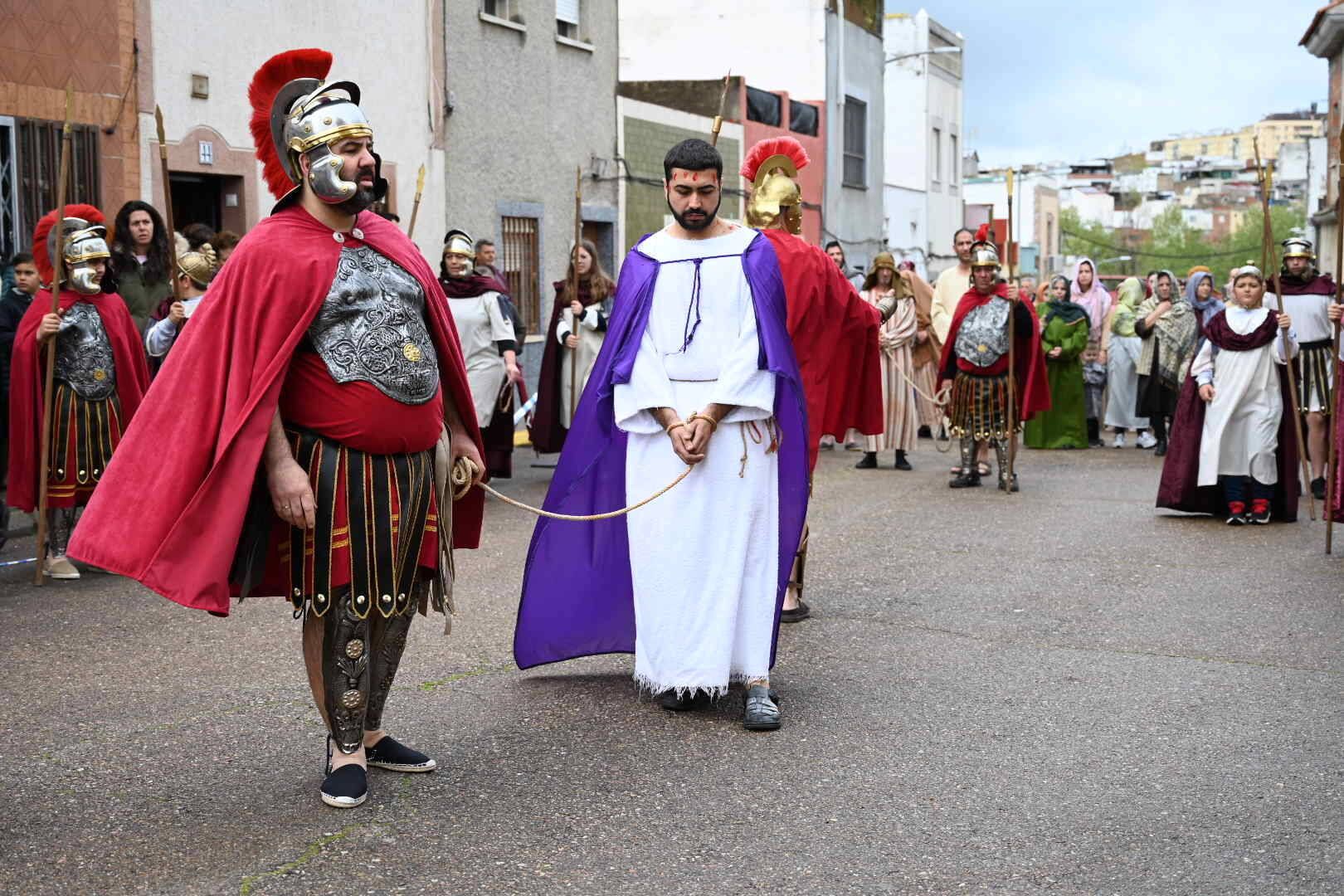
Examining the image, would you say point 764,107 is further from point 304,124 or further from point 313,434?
point 313,434

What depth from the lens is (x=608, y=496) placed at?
20.0 ft

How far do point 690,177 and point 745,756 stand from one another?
1.93m

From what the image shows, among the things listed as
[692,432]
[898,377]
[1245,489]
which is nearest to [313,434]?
[692,432]

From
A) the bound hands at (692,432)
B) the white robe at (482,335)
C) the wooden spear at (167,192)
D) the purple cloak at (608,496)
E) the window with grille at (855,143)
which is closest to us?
the bound hands at (692,432)

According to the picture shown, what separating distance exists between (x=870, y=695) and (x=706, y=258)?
1.72 m

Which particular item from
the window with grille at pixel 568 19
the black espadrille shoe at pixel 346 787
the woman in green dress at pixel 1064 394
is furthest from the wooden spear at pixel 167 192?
the window with grille at pixel 568 19

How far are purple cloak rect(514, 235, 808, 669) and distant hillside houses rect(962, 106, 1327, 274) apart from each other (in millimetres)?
21783

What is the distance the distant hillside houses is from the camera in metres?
62.8

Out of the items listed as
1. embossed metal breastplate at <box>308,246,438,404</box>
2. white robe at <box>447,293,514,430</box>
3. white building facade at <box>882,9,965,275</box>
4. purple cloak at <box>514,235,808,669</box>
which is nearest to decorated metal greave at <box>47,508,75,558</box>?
white robe at <box>447,293,514,430</box>

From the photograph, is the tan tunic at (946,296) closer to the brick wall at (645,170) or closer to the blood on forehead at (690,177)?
the brick wall at (645,170)

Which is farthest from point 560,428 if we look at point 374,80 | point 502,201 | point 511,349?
point 502,201

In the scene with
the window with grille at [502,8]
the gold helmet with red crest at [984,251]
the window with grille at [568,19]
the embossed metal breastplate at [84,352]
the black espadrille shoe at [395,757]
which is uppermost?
the window with grille at [568,19]

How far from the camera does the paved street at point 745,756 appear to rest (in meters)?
4.32

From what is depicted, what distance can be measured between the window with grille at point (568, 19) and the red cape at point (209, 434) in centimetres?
1631
